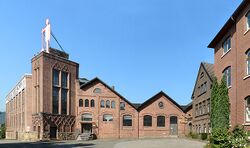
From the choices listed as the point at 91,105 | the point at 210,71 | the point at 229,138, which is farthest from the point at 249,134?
the point at 91,105

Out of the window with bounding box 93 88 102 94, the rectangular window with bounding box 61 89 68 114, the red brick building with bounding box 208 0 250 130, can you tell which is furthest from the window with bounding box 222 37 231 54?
the window with bounding box 93 88 102 94

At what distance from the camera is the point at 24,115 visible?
58.8m

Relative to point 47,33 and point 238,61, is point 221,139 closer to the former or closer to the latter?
point 238,61

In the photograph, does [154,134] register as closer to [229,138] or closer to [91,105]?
[91,105]

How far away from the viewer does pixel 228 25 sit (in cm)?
2714

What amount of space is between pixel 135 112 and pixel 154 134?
16.6 ft

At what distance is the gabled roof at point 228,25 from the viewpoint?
23458 millimetres

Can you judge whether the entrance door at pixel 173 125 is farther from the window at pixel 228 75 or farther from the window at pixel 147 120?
the window at pixel 228 75

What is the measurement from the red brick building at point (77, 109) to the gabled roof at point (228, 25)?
27.9 m

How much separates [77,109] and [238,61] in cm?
3701

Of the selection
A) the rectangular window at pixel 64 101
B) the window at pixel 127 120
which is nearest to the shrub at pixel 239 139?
the rectangular window at pixel 64 101

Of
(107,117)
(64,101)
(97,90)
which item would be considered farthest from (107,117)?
(64,101)

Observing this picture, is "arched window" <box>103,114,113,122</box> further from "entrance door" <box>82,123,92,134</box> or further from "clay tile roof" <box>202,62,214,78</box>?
"clay tile roof" <box>202,62,214,78</box>

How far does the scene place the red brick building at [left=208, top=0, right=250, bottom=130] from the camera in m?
23.0
